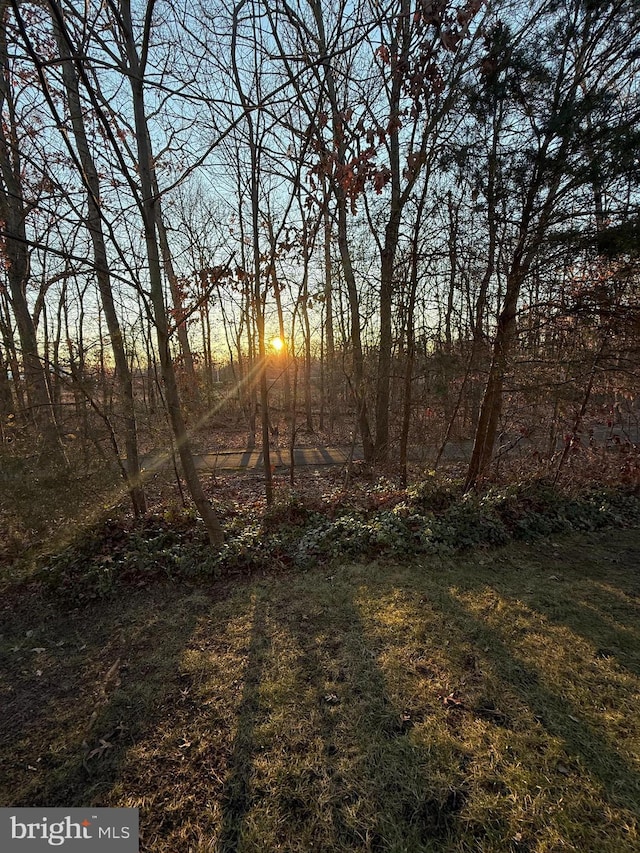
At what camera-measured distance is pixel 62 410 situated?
4.39m

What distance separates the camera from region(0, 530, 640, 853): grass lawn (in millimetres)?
1612

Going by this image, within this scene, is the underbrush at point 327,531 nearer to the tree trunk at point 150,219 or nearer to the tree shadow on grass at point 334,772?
the tree trunk at point 150,219

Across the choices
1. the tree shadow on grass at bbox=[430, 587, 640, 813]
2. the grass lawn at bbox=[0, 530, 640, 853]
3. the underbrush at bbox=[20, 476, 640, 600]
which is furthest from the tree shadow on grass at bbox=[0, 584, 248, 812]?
the tree shadow on grass at bbox=[430, 587, 640, 813]

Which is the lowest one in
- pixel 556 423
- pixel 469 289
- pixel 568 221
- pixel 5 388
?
pixel 556 423

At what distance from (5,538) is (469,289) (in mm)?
6674

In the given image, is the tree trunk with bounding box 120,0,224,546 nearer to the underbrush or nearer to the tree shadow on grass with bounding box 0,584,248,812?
the underbrush

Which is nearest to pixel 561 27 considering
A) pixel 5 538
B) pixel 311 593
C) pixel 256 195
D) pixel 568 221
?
pixel 568 221

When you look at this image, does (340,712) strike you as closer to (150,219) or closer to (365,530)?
(365,530)

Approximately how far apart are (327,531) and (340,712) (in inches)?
90.6

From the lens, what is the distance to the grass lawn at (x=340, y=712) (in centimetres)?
161

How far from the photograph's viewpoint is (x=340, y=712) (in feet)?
7.09

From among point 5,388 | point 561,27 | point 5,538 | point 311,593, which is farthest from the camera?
point 5,388

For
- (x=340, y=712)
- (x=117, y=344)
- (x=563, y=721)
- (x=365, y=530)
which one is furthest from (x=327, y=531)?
(x=117, y=344)

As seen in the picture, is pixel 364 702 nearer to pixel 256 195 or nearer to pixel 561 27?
pixel 256 195
